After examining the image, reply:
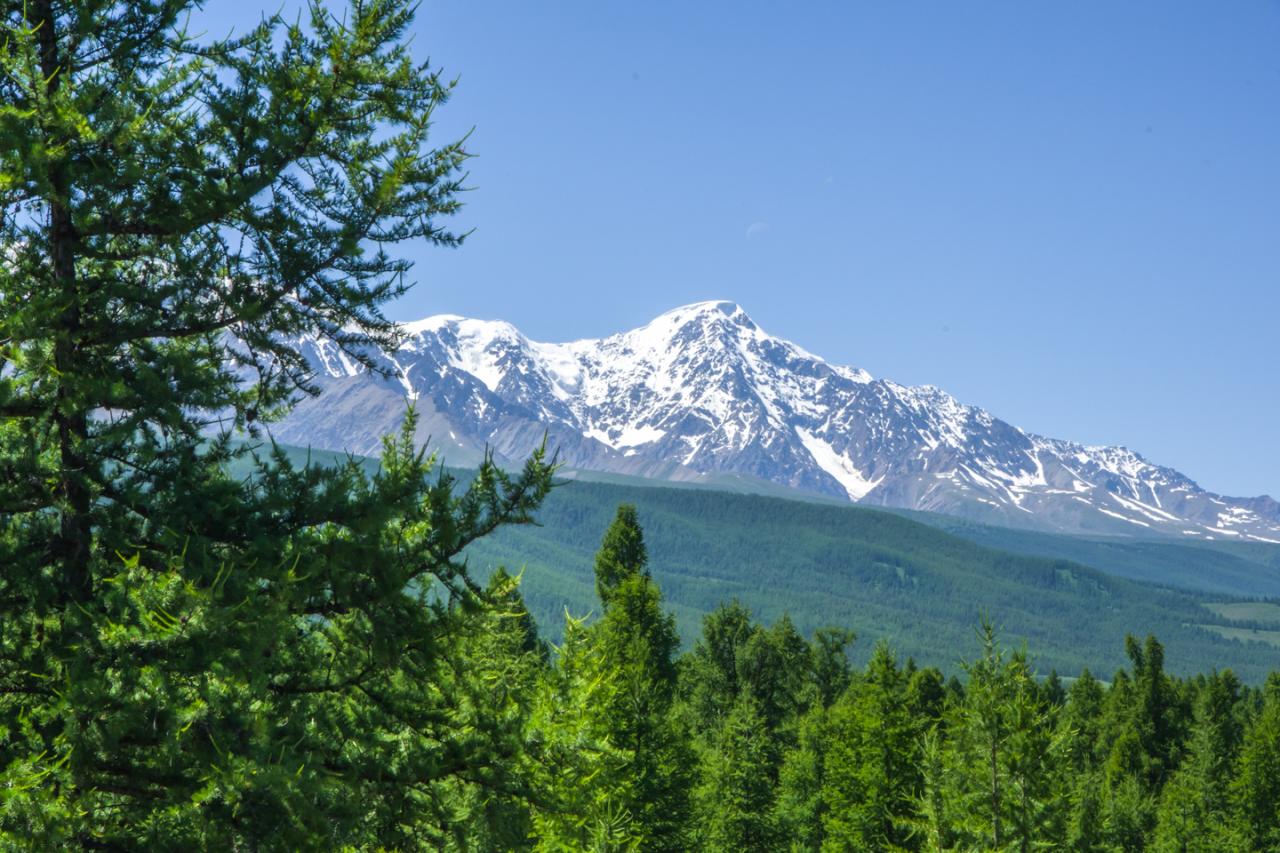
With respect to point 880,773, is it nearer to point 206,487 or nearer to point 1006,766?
point 1006,766

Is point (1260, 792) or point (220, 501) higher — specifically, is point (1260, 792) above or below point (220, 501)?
below

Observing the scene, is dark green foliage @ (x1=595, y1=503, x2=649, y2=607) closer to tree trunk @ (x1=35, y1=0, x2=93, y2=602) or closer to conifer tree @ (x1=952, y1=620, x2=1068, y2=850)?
conifer tree @ (x1=952, y1=620, x2=1068, y2=850)

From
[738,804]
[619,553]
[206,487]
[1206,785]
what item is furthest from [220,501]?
[1206,785]

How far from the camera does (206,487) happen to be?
7500 mm

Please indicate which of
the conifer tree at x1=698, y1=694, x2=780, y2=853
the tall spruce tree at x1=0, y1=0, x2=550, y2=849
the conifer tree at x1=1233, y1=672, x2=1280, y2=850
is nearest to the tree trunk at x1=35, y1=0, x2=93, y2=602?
the tall spruce tree at x1=0, y1=0, x2=550, y2=849

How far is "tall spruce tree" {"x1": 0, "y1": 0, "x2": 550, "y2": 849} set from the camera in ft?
21.3

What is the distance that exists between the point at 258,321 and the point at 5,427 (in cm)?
174

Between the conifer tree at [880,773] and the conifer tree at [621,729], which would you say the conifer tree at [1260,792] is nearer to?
the conifer tree at [880,773]

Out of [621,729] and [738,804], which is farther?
[738,804]

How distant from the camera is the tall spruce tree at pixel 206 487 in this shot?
256 inches

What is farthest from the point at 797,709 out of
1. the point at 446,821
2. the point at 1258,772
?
the point at 446,821

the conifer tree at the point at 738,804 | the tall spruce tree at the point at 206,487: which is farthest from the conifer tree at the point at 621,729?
the conifer tree at the point at 738,804

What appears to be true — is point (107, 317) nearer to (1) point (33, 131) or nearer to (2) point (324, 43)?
(1) point (33, 131)

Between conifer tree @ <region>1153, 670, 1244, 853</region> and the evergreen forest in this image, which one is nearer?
the evergreen forest
